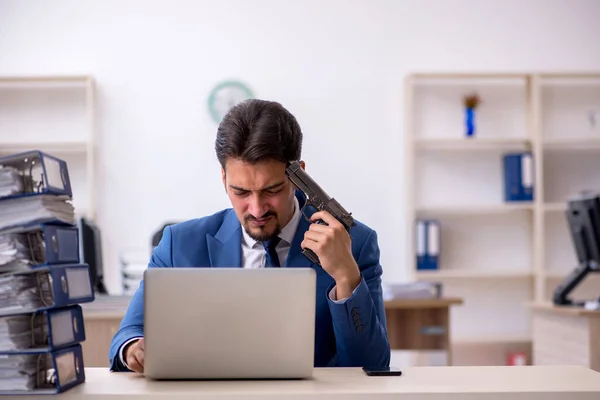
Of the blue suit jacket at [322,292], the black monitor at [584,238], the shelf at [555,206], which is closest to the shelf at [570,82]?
the shelf at [555,206]

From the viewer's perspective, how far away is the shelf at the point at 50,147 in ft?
16.3

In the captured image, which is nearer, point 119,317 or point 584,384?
point 584,384

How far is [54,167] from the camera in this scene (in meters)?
1.34

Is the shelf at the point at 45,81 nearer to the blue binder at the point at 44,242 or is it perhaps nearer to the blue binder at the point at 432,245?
the blue binder at the point at 432,245

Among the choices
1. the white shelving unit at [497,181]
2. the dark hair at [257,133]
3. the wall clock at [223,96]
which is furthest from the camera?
the white shelving unit at [497,181]

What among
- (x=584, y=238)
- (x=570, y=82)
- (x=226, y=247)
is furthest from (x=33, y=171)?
(x=570, y=82)

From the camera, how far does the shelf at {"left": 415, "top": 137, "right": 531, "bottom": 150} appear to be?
5152mm

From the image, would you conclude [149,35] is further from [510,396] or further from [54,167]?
[510,396]

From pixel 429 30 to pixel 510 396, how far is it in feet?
14.6

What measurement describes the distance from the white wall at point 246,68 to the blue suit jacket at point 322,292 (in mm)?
3215

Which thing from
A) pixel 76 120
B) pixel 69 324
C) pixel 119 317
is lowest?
pixel 119 317

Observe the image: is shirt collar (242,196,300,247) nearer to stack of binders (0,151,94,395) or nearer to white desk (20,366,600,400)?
white desk (20,366,600,400)

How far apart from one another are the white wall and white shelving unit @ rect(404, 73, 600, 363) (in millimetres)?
169

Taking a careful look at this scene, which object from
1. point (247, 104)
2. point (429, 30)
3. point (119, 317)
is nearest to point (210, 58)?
point (429, 30)
